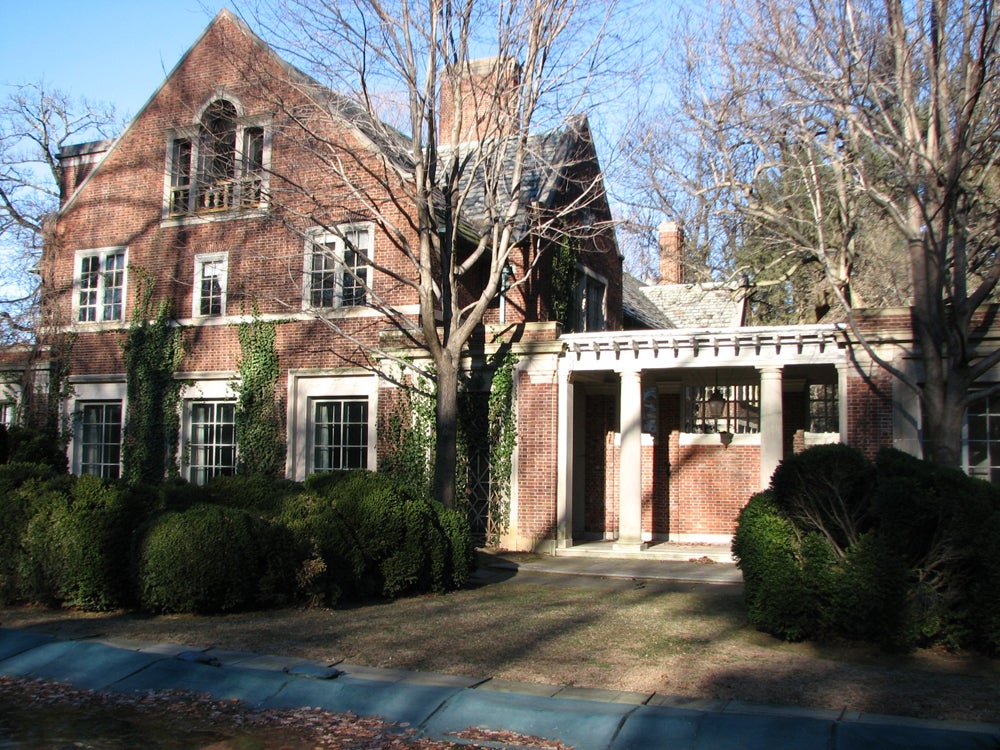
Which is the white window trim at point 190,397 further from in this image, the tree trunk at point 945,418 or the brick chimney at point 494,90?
the tree trunk at point 945,418

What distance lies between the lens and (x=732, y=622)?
978cm

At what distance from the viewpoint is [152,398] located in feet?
63.9

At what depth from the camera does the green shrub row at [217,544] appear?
393 inches

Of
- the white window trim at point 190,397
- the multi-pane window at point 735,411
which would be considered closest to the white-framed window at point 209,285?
the white window trim at point 190,397

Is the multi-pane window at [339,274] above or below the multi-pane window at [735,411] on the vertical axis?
above

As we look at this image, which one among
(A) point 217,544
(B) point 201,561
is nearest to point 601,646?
(A) point 217,544

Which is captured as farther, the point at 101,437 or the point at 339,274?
the point at 101,437

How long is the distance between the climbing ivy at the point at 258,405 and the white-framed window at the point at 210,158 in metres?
2.61

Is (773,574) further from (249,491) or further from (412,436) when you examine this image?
(412,436)

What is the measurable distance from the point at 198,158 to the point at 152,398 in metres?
5.07

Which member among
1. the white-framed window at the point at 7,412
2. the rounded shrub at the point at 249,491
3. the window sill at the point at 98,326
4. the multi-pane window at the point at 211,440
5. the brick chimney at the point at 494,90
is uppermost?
the brick chimney at the point at 494,90

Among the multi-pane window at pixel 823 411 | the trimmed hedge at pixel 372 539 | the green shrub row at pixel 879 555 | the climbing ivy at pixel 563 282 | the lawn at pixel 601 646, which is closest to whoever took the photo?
the lawn at pixel 601 646

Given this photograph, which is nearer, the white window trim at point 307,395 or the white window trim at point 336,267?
the white window trim at point 336,267

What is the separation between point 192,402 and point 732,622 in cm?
1327
